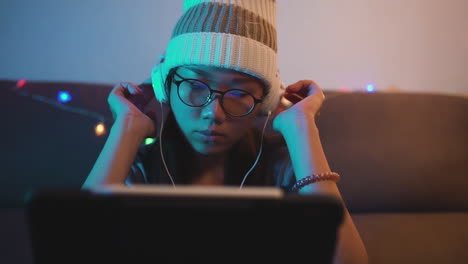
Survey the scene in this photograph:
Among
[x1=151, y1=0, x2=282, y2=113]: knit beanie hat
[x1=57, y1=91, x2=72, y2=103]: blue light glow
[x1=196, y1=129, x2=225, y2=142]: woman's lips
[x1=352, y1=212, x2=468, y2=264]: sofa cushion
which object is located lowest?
[x1=352, y1=212, x2=468, y2=264]: sofa cushion

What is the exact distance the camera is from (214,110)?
2.33ft

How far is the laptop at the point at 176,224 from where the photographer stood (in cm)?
26

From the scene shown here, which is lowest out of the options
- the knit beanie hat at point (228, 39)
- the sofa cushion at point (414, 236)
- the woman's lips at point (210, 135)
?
the sofa cushion at point (414, 236)

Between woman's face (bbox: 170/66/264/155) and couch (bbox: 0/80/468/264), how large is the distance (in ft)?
1.49

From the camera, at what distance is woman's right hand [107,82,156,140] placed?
793 mm

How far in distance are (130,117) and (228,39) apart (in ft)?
1.13

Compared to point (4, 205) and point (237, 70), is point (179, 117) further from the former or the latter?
point (4, 205)

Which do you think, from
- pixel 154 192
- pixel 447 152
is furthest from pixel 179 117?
pixel 447 152

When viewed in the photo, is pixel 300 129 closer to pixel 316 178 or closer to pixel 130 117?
pixel 316 178

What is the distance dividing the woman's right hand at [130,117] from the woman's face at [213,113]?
0.10 metres

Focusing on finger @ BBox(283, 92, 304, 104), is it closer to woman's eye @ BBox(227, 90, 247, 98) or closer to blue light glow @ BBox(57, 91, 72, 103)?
woman's eye @ BBox(227, 90, 247, 98)

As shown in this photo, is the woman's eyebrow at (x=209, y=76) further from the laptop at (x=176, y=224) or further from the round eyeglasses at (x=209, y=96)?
the laptop at (x=176, y=224)

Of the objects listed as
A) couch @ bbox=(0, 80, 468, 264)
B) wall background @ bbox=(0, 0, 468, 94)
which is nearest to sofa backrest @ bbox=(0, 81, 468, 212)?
couch @ bbox=(0, 80, 468, 264)

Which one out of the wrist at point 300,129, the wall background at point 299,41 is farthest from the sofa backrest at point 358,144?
the wrist at point 300,129
